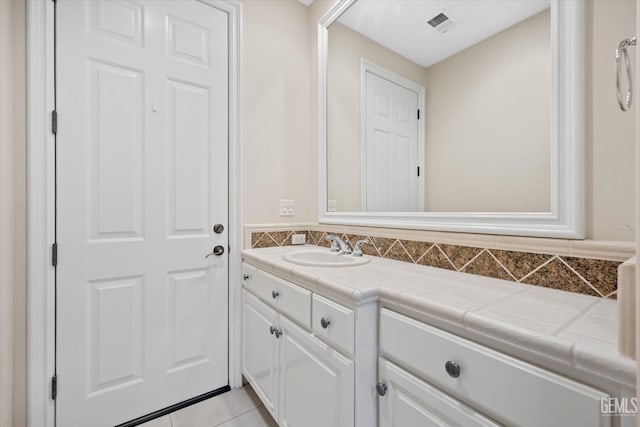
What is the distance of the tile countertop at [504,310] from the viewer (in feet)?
1.73

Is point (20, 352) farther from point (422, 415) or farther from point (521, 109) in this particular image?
point (521, 109)

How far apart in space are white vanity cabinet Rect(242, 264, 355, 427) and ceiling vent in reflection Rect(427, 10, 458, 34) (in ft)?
4.37

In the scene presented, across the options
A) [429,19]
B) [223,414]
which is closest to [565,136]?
[429,19]

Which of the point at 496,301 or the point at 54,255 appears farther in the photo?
the point at 54,255

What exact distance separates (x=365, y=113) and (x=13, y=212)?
5.80 feet

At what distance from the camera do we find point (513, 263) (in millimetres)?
1022

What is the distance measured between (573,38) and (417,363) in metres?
1.09

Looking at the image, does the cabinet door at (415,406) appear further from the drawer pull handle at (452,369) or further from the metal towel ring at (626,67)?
the metal towel ring at (626,67)

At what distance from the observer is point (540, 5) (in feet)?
3.21

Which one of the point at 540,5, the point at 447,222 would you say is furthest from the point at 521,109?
the point at 447,222

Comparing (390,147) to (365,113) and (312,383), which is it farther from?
(312,383)

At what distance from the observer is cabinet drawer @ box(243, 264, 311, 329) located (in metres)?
1.13

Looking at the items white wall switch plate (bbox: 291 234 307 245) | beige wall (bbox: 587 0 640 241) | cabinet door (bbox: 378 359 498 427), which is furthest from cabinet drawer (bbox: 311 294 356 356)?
white wall switch plate (bbox: 291 234 307 245)

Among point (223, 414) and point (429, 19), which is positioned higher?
point (429, 19)
